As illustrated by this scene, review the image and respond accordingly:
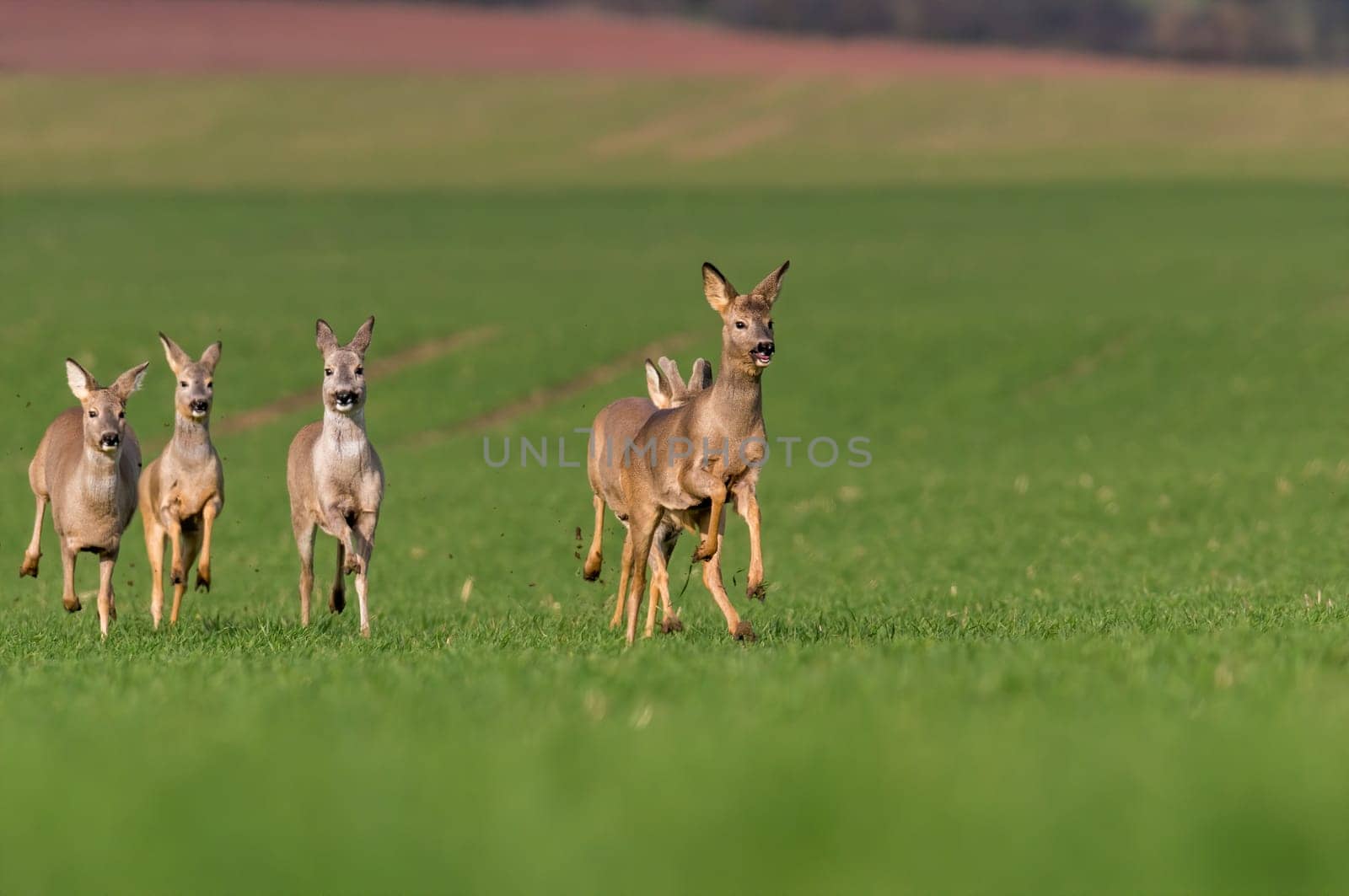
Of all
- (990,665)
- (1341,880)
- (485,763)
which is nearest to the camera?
(1341,880)

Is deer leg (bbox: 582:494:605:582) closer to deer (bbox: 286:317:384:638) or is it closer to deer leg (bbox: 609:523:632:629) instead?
deer leg (bbox: 609:523:632:629)

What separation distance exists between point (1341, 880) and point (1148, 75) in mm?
113690

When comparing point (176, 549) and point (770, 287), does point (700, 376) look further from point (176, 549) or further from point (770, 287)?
point (176, 549)

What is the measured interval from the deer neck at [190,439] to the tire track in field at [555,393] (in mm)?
24720

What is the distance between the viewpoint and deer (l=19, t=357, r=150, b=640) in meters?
15.4

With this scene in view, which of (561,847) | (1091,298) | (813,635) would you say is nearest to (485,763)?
(561,847)

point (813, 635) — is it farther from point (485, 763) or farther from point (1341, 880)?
point (1341, 880)

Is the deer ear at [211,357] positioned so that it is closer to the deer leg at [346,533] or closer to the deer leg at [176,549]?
the deer leg at [176,549]

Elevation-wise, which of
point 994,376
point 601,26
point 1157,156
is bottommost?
point 994,376

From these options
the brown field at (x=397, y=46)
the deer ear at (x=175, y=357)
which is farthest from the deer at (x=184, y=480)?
the brown field at (x=397, y=46)

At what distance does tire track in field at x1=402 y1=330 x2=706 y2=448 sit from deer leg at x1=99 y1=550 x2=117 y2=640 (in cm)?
2418

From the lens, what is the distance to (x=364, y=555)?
15461 mm

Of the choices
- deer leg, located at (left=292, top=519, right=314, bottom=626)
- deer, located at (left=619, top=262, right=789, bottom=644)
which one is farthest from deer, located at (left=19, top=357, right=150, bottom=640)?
deer, located at (left=619, top=262, right=789, bottom=644)

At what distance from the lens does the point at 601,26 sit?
12412cm
